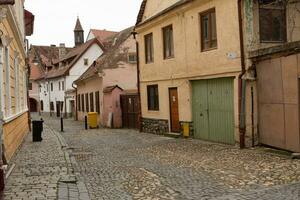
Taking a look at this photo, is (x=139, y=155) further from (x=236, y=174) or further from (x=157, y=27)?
(x=157, y=27)

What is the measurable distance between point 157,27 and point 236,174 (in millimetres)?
11708

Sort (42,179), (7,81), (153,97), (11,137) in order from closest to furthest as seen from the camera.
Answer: (42,179) → (7,81) → (11,137) → (153,97)

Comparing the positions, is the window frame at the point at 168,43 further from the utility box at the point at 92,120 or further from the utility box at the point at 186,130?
the utility box at the point at 92,120

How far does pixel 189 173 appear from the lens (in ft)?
32.4

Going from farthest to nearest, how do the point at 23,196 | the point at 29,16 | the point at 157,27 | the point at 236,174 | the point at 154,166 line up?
the point at 29,16 → the point at 157,27 → the point at 154,166 → the point at 236,174 → the point at 23,196

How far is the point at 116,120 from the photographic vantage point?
94.4 ft

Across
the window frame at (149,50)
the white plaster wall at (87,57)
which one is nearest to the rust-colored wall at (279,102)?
the window frame at (149,50)

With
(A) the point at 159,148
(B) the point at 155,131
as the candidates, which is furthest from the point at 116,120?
(A) the point at 159,148

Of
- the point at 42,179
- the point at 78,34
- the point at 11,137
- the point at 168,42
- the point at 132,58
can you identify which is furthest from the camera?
the point at 78,34

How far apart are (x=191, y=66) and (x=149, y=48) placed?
16.1 feet

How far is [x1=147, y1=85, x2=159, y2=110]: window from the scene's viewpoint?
20844mm

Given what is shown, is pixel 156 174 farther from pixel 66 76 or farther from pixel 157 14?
pixel 66 76

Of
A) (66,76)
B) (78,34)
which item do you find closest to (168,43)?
(66,76)

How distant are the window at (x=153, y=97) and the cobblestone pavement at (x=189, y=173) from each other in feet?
20.4
